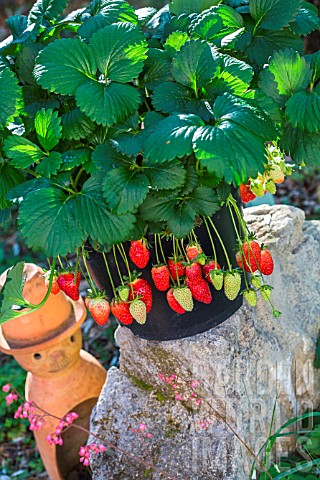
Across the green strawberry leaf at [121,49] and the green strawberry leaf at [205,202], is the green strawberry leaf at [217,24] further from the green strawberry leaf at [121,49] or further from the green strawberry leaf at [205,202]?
the green strawberry leaf at [205,202]

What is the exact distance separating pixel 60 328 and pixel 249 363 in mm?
542

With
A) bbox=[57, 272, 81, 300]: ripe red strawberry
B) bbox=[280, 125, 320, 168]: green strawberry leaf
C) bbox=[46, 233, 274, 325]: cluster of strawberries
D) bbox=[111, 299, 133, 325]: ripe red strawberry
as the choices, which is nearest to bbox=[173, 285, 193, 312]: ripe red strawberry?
bbox=[46, 233, 274, 325]: cluster of strawberries

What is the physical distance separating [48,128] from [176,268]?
356 millimetres

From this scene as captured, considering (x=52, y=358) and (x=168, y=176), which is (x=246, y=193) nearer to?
(x=168, y=176)

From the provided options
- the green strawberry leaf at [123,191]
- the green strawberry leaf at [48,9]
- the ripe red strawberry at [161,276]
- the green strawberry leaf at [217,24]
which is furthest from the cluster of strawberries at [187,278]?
the green strawberry leaf at [48,9]

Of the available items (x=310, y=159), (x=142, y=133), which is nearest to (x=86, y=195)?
(x=142, y=133)

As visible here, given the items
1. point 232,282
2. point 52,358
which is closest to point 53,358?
point 52,358

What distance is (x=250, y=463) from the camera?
4.90ft

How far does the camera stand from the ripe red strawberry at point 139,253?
1206mm

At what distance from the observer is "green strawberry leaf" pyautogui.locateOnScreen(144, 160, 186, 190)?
1.07 meters

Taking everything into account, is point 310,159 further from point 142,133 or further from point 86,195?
point 86,195

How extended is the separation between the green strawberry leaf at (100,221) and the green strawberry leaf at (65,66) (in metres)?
0.20

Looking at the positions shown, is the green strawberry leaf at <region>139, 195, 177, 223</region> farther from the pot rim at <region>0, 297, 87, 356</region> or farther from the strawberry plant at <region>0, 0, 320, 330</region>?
the pot rim at <region>0, 297, 87, 356</region>

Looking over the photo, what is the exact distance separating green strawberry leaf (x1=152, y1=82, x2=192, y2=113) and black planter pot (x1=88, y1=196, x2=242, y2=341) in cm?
25
